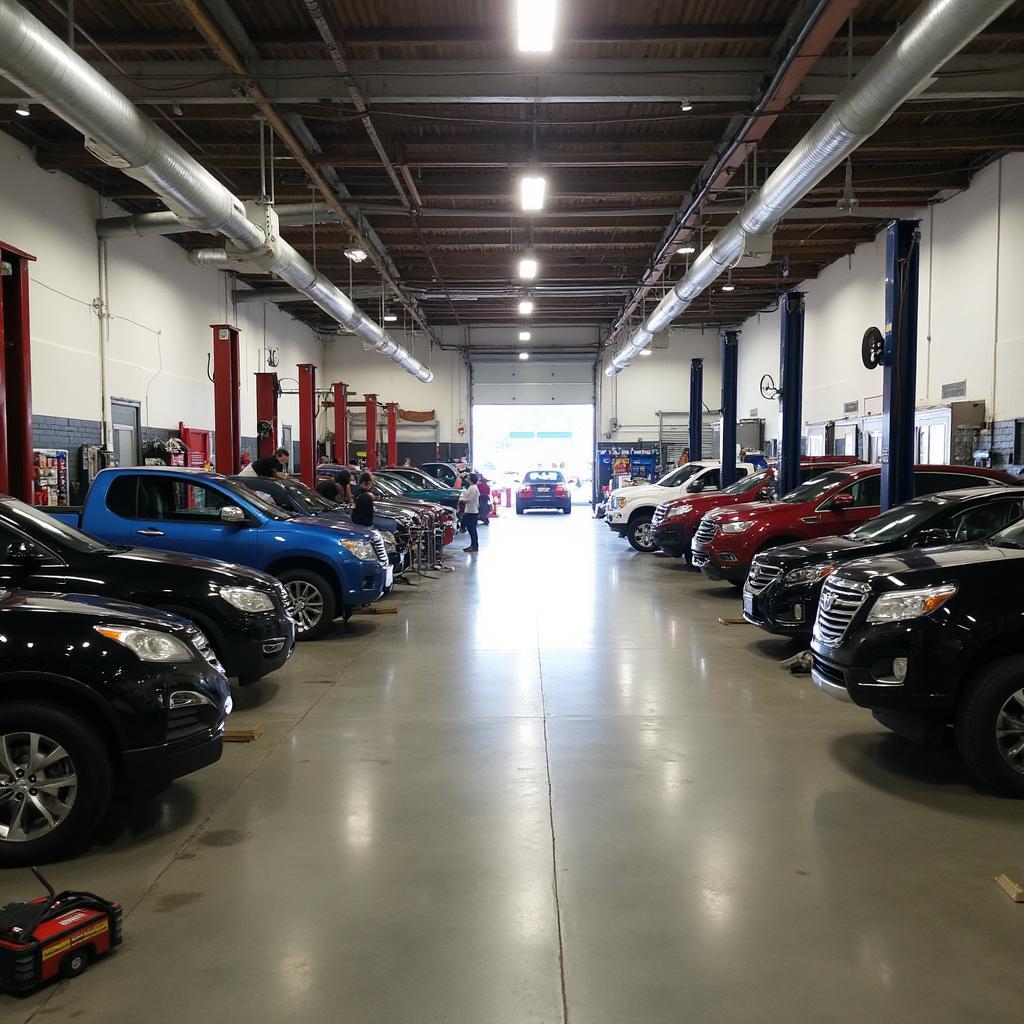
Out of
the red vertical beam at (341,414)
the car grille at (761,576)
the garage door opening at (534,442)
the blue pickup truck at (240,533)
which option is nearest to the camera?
the blue pickup truck at (240,533)

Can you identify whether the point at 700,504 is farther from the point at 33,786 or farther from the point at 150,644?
the point at 33,786

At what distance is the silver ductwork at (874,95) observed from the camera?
617 centimetres

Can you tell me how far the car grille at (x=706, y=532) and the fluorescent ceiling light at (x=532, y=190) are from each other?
4813 millimetres

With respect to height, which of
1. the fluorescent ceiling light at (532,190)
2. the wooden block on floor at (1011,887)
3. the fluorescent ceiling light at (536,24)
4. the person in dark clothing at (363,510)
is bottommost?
the wooden block on floor at (1011,887)

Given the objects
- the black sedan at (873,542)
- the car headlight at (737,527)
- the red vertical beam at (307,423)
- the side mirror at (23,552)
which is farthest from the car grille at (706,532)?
the red vertical beam at (307,423)

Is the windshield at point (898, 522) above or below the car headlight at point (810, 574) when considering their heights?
above

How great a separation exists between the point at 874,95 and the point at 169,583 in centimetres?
685

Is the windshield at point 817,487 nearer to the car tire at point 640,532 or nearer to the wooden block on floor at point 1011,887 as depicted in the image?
the car tire at point 640,532

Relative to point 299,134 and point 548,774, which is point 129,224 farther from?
point 548,774

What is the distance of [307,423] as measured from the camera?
18.2m

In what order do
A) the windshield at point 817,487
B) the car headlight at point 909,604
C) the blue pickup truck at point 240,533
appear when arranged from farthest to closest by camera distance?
the windshield at point 817,487 < the blue pickup truck at point 240,533 < the car headlight at point 909,604

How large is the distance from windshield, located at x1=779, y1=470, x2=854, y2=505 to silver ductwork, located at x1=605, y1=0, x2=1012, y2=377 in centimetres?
336

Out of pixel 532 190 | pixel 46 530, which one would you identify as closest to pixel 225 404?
pixel 532 190

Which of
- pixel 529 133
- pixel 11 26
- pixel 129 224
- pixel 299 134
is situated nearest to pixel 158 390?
pixel 129 224
